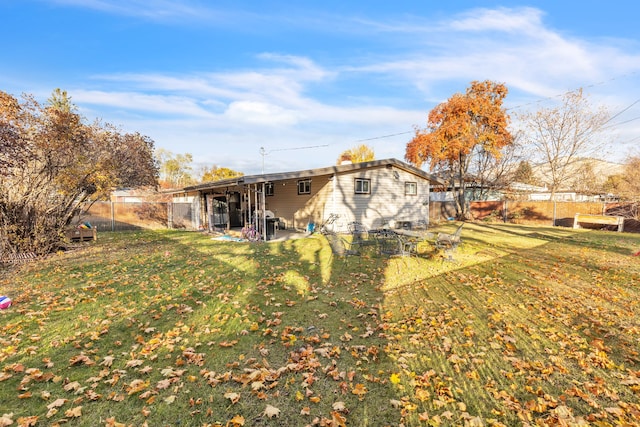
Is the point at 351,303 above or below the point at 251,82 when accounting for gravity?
below

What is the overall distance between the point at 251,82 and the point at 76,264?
15867 mm

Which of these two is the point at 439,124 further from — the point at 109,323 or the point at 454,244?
the point at 109,323

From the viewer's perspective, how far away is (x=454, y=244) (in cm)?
876

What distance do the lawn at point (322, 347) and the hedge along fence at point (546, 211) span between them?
40.2ft

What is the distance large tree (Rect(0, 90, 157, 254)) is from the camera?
8258 mm

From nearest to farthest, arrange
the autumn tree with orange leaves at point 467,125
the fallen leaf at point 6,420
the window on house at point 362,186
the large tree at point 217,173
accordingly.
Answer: the fallen leaf at point 6,420, the window on house at point 362,186, the autumn tree with orange leaves at point 467,125, the large tree at point 217,173

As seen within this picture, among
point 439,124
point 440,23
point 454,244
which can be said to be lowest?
point 454,244

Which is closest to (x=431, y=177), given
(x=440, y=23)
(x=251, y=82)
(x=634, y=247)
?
(x=440, y=23)

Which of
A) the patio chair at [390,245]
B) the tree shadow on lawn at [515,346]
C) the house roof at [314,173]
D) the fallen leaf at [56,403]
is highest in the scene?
the house roof at [314,173]

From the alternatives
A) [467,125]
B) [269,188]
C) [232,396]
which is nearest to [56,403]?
[232,396]

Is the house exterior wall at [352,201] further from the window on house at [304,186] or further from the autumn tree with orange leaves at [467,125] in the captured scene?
the autumn tree with orange leaves at [467,125]

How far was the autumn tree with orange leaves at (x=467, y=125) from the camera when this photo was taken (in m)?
22.6

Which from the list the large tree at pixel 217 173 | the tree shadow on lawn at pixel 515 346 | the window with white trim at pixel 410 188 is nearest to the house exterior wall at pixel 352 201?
the window with white trim at pixel 410 188

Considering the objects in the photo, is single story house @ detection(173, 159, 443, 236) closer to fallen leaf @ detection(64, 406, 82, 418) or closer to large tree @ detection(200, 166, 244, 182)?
fallen leaf @ detection(64, 406, 82, 418)
